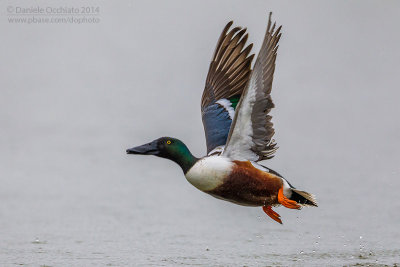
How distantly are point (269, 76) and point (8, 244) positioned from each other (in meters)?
3.29

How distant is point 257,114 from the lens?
284 inches

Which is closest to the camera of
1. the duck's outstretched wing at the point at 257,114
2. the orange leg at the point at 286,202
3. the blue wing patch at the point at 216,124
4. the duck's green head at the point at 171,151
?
the duck's outstretched wing at the point at 257,114

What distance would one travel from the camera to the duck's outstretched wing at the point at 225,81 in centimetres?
830

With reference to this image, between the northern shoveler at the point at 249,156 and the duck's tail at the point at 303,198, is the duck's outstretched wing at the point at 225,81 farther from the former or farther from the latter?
the duck's tail at the point at 303,198

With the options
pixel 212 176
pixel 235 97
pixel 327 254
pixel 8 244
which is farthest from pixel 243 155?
pixel 8 244

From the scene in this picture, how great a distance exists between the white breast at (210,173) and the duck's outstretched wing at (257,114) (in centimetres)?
13

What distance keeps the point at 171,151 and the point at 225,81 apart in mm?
1240

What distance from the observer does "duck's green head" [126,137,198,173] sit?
7.49 metres

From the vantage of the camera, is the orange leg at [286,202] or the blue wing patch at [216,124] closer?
the orange leg at [286,202]

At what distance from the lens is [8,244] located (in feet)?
29.3

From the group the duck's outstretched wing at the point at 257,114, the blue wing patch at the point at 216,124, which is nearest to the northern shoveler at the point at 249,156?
the duck's outstretched wing at the point at 257,114

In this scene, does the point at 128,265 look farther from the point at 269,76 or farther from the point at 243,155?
the point at 269,76

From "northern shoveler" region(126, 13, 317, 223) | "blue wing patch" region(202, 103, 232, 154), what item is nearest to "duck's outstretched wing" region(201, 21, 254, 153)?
"blue wing patch" region(202, 103, 232, 154)

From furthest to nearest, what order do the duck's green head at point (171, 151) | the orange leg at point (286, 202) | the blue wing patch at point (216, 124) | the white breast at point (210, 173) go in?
the blue wing patch at point (216, 124), the duck's green head at point (171, 151), the orange leg at point (286, 202), the white breast at point (210, 173)
